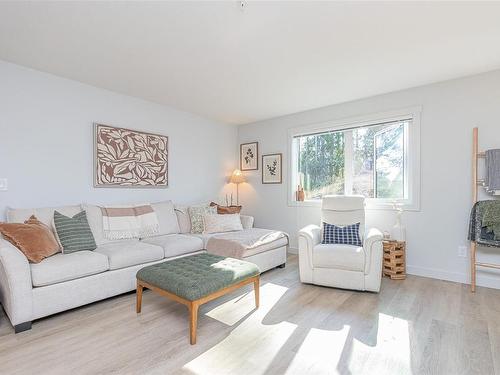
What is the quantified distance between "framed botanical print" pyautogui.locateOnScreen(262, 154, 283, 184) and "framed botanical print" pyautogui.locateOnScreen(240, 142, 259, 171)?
0.57ft

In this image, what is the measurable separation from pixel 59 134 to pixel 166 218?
1.55 m

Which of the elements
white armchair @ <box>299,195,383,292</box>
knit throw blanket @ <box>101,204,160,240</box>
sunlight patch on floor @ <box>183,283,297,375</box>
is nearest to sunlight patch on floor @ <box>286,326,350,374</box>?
sunlight patch on floor @ <box>183,283,297,375</box>

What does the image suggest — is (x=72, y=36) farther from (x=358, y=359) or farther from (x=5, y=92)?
(x=358, y=359)

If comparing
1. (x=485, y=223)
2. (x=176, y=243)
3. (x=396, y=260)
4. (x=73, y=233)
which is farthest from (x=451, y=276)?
(x=73, y=233)

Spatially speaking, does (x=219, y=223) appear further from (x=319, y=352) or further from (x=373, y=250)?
(x=319, y=352)

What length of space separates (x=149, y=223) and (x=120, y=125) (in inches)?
52.7

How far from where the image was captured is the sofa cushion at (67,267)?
2.07 meters

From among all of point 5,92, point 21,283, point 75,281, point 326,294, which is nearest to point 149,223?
point 75,281

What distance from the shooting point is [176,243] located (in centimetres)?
306

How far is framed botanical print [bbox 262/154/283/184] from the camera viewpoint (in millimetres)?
4531

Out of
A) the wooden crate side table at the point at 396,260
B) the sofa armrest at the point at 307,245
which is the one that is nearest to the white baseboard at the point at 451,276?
the wooden crate side table at the point at 396,260

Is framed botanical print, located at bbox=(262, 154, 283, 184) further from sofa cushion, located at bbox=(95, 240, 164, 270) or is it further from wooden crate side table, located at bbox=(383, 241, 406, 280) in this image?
sofa cushion, located at bbox=(95, 240, 164, 270)

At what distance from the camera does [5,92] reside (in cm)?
261

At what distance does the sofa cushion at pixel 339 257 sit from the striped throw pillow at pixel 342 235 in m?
0.15
